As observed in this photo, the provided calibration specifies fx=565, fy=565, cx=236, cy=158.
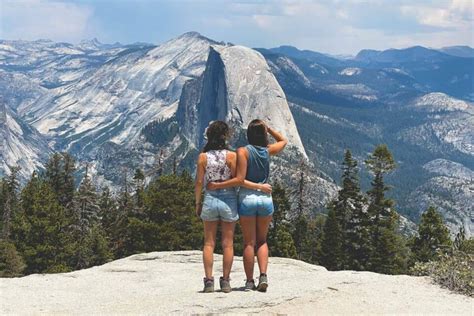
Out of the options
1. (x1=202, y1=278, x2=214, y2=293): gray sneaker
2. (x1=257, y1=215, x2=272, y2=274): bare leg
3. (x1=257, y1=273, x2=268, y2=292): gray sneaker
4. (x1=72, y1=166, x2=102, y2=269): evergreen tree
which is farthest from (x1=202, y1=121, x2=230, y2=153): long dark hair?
(x1=72, y1=166, x2=102, y2=269): evergreen tree

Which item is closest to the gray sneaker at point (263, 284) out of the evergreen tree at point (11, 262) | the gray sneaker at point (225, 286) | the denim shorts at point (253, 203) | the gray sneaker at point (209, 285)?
the gray sneaker at point (225, 286)

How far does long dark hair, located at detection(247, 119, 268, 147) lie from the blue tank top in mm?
126

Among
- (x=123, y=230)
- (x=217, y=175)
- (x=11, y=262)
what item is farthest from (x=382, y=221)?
(x=217, y=175)

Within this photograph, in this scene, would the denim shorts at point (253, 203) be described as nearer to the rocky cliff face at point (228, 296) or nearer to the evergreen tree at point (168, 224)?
the rocky cliff face at point (228, 296)

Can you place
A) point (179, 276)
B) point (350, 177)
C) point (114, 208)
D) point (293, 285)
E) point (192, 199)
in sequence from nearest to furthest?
point (293, 285), point (179, 276), point (192, 199), point (350, 177), point (114, 208)

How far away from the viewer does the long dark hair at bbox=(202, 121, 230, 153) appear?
40.1 feet

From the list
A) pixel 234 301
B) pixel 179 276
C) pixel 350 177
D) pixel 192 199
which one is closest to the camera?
pixel 234 301

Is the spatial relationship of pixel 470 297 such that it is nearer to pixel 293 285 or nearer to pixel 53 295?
pixel 293 285

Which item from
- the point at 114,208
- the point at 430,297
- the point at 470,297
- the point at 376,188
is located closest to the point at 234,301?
the point at 430,297

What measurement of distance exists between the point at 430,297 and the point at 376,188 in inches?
1327

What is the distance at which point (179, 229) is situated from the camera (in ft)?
134

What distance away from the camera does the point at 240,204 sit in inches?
482

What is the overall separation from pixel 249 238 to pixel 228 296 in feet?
4.37

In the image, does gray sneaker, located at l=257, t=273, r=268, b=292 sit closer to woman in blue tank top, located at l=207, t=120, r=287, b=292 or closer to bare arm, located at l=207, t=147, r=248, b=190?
woman in blue tank top, located at l=207, t=120, r=287, b=292
